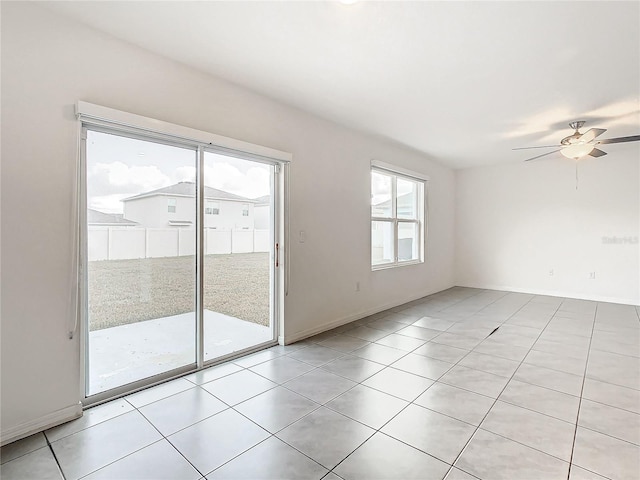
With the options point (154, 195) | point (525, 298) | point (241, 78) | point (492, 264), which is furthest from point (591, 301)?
point (154, 195)

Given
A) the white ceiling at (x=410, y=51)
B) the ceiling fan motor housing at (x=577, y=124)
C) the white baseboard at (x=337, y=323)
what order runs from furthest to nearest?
the ceiling fan motor housing at (x=577, y=124)
the white baseboard at (x=337, y=323)
the white ceiling at (x=410, y=51)

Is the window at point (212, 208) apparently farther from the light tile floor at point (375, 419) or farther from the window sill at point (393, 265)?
the window sill at point (393, 265)

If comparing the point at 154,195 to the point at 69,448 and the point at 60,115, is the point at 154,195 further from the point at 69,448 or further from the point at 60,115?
the point at 69,448

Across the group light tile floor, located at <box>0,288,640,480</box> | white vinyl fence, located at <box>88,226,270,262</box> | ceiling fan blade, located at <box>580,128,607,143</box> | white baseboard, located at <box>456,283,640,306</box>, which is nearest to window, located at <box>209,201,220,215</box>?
white vinyl fence, located at <box>88,226,270,262</box>

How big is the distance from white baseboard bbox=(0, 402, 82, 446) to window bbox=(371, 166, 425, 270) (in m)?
3.63

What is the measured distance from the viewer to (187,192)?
278 centimetres

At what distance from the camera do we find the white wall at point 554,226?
5387 millimetres

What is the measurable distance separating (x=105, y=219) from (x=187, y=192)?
0.65m

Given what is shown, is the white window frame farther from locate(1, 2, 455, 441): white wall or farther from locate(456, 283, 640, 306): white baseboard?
locate(1, 2, 455, 441): white wall

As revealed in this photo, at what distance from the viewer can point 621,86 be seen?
3.01 meters

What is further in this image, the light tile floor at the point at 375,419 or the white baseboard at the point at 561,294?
the white baseboard at the point at 561,294

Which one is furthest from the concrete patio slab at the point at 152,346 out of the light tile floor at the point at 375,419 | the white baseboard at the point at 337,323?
the white baseboard at the point at 337,323

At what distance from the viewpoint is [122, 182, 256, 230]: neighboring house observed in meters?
2.53

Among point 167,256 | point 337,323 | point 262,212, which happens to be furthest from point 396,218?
point 167,256
